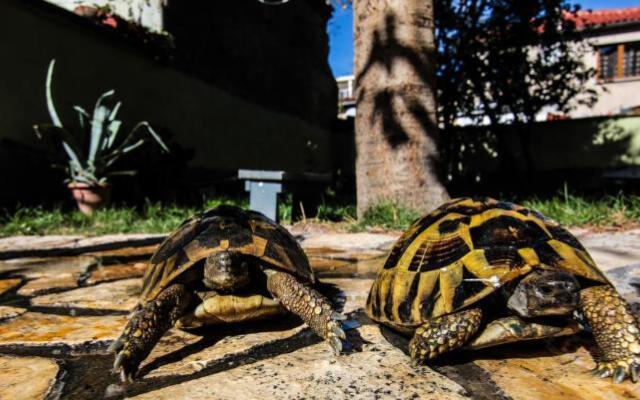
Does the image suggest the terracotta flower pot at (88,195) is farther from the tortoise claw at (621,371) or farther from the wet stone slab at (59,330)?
the tortoise claw at (621,371)

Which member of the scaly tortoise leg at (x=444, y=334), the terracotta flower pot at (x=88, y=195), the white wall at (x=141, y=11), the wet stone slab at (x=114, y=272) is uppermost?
the white wall at (x=141, y=11)

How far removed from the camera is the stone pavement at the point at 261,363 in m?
1.31

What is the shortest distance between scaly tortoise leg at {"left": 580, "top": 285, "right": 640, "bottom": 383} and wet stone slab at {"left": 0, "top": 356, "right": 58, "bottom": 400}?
1.58 m

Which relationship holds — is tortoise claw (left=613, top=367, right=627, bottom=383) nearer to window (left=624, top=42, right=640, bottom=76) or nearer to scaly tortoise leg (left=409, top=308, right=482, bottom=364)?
scaly tortoise leg (left=409, top=308, right=482, bottom=364)

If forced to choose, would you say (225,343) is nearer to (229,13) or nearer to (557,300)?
(557,300)

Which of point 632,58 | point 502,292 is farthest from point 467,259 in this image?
point 632,58

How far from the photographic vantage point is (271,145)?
38.2 ft

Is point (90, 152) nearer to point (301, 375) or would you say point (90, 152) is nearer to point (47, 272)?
point (47, 272)

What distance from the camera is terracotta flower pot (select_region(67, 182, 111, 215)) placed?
5805 mm

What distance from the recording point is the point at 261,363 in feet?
4.99

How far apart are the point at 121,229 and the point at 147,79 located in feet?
12.9

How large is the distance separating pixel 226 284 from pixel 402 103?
349 centimetres

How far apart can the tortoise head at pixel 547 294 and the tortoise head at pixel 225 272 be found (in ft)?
3.19

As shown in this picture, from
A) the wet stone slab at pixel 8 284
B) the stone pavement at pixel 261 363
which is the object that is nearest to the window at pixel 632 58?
the stone pavement at pixel 261 363
